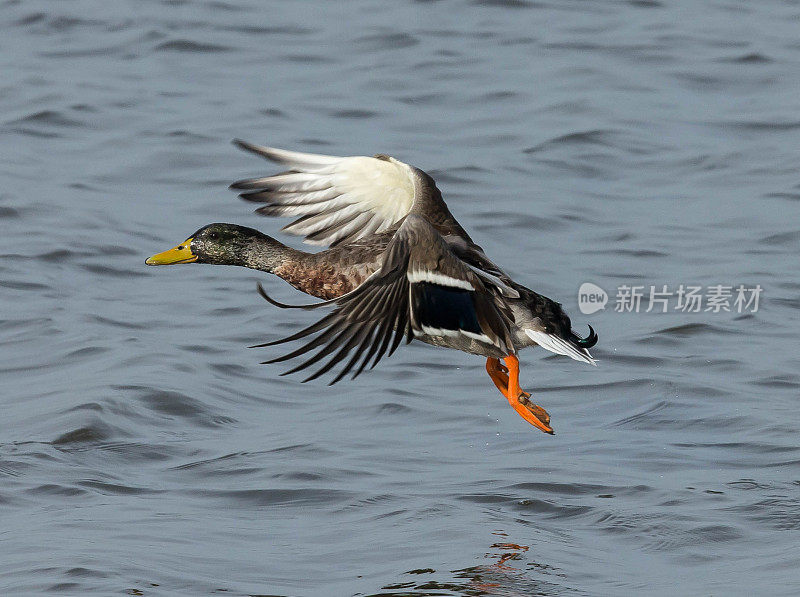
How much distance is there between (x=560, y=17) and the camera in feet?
64.5

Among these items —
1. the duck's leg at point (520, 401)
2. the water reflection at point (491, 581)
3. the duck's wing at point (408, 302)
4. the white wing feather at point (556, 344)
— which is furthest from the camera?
the duck's leg at point (520, 401)

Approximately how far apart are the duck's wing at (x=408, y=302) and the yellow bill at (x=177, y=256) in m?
1.85

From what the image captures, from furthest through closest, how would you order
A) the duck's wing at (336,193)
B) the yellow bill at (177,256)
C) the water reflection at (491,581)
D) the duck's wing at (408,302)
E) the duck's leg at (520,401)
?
the duck's wing at (336,193), the yellow bill at (177,256), the duck's leg at (520,401), the water reflection at (491,581), the duck's wing at (408,302)

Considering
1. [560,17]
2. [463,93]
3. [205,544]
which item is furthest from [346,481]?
[560,17]

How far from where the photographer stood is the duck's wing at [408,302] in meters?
6.52

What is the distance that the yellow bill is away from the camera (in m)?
Answer: 8.35

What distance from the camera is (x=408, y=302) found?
6730 mm

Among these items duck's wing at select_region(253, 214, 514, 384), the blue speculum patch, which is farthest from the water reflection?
the blue speculum patch

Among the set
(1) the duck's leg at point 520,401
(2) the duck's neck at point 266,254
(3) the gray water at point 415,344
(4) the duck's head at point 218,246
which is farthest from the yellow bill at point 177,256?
(1) the duck's leg at point 520,401

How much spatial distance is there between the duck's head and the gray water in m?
1.16

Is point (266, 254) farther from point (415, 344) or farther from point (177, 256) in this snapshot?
point (415, 344)

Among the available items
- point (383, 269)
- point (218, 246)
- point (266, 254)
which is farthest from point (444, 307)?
point (218, 246)

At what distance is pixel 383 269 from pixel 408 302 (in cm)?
19

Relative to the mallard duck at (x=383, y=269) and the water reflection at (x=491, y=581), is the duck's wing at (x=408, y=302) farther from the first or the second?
the water reflection at (x=491, y=581)
